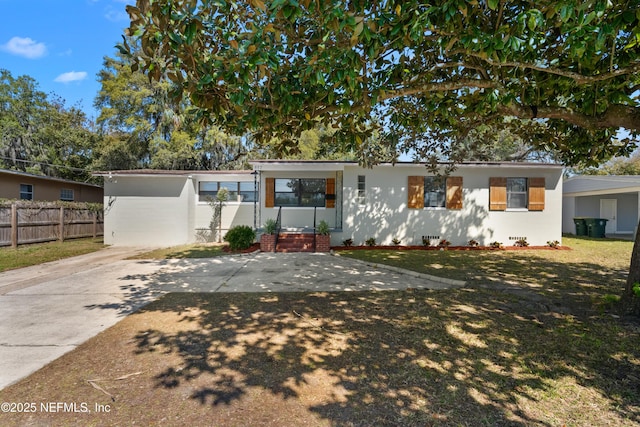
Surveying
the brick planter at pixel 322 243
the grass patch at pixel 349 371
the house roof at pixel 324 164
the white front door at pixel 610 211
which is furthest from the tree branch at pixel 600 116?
the white front door at pixel 610 211

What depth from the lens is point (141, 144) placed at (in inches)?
764

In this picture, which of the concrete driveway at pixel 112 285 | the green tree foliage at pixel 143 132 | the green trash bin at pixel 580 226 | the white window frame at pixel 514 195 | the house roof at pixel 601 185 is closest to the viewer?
the concrete driveway at pixel 112 285

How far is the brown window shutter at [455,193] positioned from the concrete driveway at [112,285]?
5.44 m

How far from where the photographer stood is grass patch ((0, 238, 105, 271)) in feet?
27.6

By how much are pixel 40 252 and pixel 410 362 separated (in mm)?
12510

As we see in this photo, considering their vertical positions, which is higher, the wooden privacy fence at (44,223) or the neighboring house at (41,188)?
the neighboring house at (41,188)

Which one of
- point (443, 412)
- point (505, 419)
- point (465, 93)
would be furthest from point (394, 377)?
point (465, 93)

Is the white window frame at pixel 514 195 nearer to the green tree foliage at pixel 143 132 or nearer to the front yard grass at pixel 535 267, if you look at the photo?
the front yard grass at pixel 535 267

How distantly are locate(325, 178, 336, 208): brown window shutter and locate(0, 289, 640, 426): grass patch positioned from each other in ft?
26.3

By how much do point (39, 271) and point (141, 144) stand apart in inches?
551

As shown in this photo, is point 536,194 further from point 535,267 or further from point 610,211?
point 610,211

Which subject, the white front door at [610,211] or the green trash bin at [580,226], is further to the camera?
the white front door at [610,211]

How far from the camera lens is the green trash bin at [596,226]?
1480cm

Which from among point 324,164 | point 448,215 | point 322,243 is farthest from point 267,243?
point 448,215
